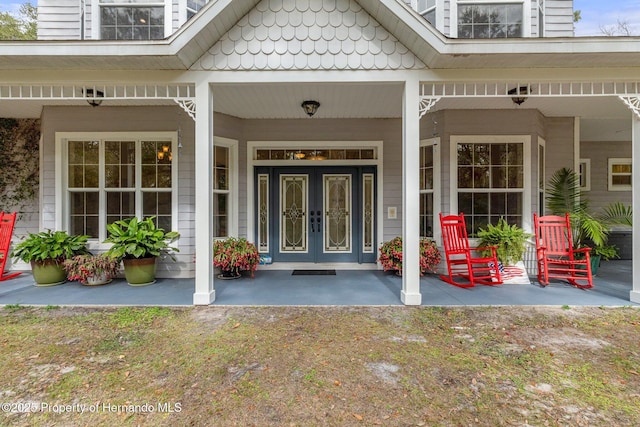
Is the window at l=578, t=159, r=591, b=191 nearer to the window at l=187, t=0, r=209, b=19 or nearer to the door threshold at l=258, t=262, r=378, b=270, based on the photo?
the door threshold at l=258, t=262, r=378, b=270

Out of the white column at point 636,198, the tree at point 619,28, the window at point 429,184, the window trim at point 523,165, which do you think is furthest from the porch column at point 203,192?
the tree at point 619,28

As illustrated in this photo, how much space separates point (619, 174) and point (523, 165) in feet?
15.0

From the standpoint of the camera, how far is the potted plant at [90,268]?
4465 millimetres

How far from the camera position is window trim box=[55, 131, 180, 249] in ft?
16.7

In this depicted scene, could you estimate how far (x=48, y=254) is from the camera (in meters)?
4.48

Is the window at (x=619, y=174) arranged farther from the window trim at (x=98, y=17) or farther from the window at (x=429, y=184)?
the window trim at (x=98, y=17)

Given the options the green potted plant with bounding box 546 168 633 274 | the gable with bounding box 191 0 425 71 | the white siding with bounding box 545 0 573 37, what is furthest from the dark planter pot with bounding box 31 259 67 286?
the white siding with bounding box 545 0 573 37

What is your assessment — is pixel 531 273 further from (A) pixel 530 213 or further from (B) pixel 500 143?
(B) pixel 500 143

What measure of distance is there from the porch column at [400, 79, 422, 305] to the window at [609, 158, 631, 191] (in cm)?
710

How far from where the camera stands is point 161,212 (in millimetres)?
5230

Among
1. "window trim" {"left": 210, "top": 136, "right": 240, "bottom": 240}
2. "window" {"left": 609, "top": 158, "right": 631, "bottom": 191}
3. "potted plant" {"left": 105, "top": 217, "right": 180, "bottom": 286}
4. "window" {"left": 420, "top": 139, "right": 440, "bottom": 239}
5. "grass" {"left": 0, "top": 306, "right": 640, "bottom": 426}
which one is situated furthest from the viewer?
"window" {"left": 609, "top": 158, "right": 631, "bottom": 191}

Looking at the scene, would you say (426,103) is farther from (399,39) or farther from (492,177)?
(492,177)

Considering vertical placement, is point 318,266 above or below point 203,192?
below

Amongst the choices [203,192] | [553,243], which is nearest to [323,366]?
[203,192]
